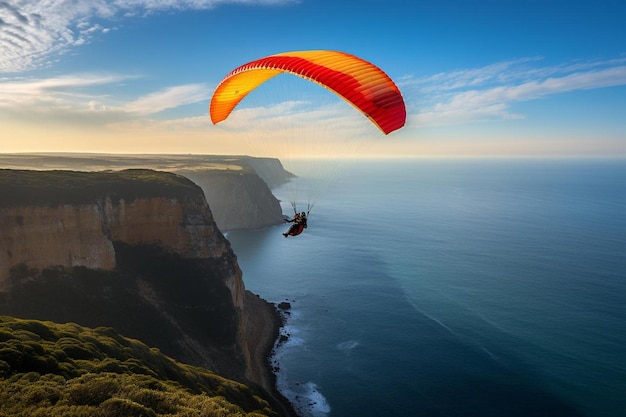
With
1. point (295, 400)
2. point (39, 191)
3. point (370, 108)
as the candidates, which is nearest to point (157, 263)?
point (39, 191)

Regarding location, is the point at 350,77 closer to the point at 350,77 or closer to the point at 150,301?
the point at 350,77

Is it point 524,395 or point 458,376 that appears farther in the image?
point 458,376

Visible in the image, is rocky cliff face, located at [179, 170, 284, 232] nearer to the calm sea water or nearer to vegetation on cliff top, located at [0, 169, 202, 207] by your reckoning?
the calm sea water

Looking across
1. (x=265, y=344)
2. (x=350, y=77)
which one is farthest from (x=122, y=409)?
(x=265, y=344)

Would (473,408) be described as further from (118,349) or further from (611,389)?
(118,349)

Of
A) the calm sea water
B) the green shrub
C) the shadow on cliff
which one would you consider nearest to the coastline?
the calm sea water

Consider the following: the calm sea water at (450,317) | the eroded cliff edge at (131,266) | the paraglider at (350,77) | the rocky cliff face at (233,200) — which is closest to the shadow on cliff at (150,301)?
the eroded cliff edge at (131,266)
